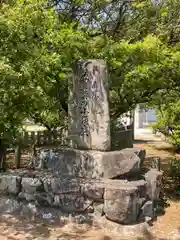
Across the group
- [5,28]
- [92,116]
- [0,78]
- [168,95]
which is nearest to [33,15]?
[5,28]

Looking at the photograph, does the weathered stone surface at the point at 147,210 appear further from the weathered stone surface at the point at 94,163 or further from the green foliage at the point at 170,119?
the green foliage at the point at 170,119

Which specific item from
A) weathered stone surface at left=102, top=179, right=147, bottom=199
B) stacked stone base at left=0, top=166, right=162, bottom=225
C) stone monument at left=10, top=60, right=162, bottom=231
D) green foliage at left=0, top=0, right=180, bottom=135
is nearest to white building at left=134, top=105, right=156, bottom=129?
green foliage at left=0, top=0, right=180, bottom=135

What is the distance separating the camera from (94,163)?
7367mm

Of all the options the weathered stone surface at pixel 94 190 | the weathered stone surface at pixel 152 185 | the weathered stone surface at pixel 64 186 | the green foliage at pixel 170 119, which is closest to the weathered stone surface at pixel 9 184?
the weathered stone surface at pixel 64 186

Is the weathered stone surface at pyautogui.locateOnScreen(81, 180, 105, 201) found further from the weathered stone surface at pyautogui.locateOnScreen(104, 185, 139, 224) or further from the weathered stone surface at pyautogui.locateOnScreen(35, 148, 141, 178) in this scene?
the weathered stone surface at pyautogui.locateOnScreen(35, 148, 141, 178)

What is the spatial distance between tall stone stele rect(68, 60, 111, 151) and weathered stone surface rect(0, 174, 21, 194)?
Answer: 5.51 ft

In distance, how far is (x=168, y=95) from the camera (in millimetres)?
10852

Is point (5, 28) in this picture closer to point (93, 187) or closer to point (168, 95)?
point (93, 187)

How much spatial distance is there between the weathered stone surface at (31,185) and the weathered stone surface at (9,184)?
0.15 m

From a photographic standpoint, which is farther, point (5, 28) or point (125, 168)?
point (125, 168)

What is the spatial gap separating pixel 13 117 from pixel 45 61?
4.26 feet

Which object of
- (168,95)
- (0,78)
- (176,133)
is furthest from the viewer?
(176,133)

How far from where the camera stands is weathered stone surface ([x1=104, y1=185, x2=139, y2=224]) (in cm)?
656

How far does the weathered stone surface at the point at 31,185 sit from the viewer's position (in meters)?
6.99
